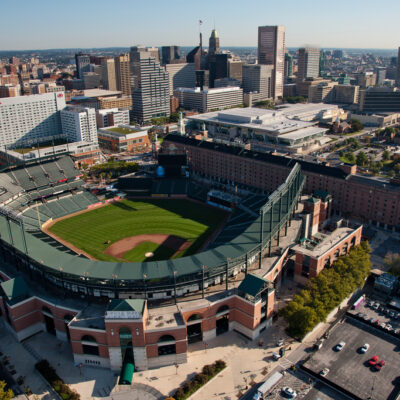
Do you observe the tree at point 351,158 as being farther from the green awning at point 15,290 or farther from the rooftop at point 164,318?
the green awning at point 15,290

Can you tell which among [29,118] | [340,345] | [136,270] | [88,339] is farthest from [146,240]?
[29,118]

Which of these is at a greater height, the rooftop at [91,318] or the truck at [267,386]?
the rooftop at [91,318]

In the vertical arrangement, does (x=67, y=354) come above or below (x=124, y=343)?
below

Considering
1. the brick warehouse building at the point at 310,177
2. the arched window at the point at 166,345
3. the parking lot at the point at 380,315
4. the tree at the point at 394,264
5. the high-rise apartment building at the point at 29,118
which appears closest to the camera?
the arched window at the point at 166,345

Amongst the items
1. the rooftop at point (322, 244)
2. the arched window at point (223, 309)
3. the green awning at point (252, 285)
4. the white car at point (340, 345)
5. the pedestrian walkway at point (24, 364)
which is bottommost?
the pedestrian walkway at point (24, 364)

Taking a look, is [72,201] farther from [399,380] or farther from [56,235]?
[399,380]

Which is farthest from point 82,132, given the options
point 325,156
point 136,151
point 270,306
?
point 270,306

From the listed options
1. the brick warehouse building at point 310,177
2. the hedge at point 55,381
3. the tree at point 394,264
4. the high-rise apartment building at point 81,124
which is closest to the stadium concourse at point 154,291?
the hedge at point 55,381

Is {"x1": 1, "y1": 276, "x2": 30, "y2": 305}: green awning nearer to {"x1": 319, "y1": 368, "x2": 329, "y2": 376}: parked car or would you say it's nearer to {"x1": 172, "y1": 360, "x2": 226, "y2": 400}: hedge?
{"x1": 172, "y1": 360, "x2": 226, "y2": 400}: hedge
